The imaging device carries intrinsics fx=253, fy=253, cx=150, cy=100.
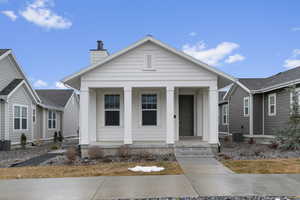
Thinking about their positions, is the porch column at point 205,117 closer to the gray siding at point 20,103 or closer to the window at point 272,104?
the window at point 272,104

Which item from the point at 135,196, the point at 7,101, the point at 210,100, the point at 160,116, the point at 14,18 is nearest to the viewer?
the point at 135,196

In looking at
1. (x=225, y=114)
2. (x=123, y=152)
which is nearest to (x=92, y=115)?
(x=123, y=152)

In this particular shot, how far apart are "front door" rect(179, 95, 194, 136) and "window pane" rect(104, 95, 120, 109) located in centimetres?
320

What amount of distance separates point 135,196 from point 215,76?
7167 mm

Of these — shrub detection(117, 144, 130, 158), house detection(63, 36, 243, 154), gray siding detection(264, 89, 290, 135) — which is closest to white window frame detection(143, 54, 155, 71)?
house detection(63, 36, 243, 154)

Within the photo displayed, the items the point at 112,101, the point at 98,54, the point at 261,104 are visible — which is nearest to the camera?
the point at 112,101

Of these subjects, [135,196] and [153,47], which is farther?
[153,47]

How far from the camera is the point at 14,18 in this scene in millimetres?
18719

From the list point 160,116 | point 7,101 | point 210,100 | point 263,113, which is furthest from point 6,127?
point 263,113

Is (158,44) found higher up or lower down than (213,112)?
higher up

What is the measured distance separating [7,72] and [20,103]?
6.71 feet

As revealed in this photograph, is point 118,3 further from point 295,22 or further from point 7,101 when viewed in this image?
point 295,22

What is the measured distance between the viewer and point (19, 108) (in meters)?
15.8

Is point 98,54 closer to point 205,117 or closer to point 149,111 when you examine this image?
point 149,111
